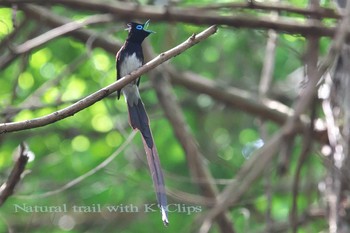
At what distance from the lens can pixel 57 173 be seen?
4281 mm

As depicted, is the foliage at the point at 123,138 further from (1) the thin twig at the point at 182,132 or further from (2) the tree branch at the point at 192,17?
(2) the tree branch at the point at 192,17

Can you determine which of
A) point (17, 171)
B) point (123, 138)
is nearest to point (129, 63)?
point (17, 171)

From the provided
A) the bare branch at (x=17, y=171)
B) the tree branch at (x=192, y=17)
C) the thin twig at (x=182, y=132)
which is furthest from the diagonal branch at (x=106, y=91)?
the thin twig at (x=182, y=132)

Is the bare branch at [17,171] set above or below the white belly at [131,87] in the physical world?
below

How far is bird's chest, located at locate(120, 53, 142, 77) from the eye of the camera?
1200mm

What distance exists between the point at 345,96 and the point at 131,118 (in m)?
2.01

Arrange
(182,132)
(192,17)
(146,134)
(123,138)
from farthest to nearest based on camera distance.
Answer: (123,138), (182,132), (192,17), (146,134)

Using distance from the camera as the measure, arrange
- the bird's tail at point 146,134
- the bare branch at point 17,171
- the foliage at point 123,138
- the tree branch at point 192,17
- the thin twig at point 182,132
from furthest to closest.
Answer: the foliage at point 123,138, the thin twig at point 182,132, the tree branch at point 192,17, the bare branch at point 17,171, the bird's tail at point 146,134

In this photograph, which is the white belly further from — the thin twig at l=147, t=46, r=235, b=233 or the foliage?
the foliage

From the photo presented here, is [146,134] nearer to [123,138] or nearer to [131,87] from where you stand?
[131,87]

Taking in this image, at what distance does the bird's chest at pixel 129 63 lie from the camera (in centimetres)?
120

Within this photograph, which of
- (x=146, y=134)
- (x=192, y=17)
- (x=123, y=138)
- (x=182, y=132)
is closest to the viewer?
(x=146, y=134)

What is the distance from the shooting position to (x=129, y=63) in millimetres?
1209

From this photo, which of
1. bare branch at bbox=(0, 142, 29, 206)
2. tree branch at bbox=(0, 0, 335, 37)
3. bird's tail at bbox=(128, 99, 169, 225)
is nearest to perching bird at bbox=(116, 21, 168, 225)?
bird's tail at bbox=(128, 99, 169, 225)
